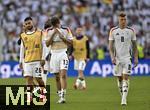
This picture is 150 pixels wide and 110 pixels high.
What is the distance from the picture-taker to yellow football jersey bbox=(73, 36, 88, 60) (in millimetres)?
28641

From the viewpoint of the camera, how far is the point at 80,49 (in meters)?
28.8

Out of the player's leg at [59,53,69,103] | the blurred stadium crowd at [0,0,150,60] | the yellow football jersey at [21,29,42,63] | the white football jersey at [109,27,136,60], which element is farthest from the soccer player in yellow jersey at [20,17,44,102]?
the blurred stadium crowd at [0,0,150,60]

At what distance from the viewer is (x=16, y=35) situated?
41.6 metres

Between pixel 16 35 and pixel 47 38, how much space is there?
71.5ft

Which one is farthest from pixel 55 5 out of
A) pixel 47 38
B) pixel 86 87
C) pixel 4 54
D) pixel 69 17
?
pixel 47 38

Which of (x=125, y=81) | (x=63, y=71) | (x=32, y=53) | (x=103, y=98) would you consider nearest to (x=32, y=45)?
(x=32, y=53)

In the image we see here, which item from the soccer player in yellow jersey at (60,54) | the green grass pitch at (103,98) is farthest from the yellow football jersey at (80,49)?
the soccer player in yellow jersey at (60,54)

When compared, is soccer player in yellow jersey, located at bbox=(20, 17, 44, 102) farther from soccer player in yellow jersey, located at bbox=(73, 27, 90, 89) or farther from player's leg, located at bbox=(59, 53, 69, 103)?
soccer player in yellow jersey, located at bbox=(73, 27, 90, 89)

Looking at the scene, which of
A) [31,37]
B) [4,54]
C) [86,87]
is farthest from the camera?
[4,54]

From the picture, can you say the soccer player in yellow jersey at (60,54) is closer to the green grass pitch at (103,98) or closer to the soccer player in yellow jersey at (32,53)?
the green grass pitch at (103,98)

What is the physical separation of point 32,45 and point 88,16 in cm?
2451

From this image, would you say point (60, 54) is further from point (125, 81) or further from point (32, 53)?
point (125, 81)

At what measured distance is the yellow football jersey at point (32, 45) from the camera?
19.0 metres

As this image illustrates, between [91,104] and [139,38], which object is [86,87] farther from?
[139,38]
